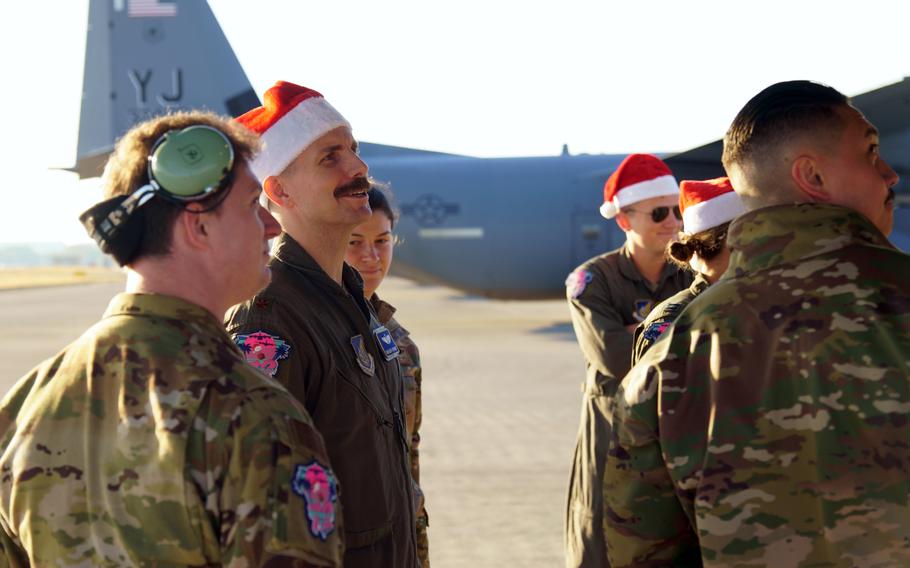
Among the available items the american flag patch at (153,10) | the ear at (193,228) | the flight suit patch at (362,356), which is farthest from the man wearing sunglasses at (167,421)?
the american flag patch at (153,10)

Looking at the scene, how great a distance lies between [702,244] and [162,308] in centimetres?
207

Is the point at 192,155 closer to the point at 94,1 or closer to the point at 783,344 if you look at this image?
the point at 783,344

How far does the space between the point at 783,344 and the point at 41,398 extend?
4.26 feet

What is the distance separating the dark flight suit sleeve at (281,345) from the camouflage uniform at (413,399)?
75cm

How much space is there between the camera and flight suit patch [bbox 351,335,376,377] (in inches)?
99.5

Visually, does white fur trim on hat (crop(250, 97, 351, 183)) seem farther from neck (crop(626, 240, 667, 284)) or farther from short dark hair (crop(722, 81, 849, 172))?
neck (crop(626, 240, 667, 284))

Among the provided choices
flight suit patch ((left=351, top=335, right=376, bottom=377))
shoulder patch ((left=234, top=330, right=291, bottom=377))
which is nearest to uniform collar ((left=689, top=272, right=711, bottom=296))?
flight suit patch ((left=351, top=335, right=376, bottom=377))

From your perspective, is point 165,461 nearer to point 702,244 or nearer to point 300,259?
point 300,259

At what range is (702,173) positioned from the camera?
16.0 metres

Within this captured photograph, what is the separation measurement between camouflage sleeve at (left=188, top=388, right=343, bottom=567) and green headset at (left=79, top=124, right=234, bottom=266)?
0.35 metres

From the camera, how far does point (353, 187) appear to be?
2.76 meters

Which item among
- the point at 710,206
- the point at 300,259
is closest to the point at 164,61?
the point at 710,206

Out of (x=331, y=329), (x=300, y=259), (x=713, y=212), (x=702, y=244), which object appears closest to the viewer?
(x=331, y=329)

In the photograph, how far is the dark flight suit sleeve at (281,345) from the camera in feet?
7.66
